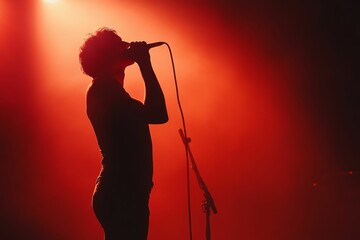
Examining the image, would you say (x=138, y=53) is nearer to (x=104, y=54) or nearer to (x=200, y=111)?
(x=104, y=54)

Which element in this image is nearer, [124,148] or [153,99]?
[124,148]

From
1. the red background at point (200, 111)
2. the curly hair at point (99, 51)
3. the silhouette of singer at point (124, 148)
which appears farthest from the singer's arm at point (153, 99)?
the red background at point (200, 111)

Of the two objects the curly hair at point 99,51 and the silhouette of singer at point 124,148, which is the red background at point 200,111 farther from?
the silhouette of singer at point 124,148

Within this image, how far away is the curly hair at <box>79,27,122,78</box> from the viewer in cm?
154

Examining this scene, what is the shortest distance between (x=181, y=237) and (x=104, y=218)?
219 cm

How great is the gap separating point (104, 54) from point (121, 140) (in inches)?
13.7

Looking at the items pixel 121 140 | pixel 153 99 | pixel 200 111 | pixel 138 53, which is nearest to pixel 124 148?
pixel 121 140

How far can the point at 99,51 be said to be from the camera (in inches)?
61.0

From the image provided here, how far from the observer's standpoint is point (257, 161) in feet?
11.3

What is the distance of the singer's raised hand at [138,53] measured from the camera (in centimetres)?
148

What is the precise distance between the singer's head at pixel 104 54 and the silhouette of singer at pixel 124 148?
0.02 m

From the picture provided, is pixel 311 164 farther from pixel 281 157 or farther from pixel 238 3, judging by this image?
pixel 238 3

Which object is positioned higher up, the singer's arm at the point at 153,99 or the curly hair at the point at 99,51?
the curly hair at the point at 99,51

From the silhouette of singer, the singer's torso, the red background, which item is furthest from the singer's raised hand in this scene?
the red background
